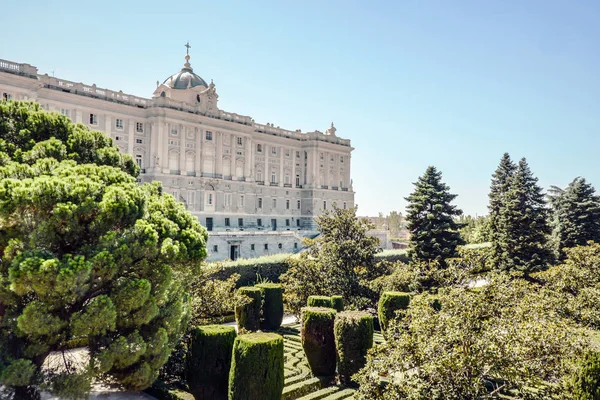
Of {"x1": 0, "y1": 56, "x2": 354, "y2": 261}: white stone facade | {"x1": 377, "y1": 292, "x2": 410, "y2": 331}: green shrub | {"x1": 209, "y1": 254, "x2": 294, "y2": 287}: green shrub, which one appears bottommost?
{"x1": 377, "y1": 292, "x2": 410, "y2": 331}: green shrub

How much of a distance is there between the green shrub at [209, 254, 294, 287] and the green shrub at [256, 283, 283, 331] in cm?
464

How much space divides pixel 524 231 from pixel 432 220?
225 inches

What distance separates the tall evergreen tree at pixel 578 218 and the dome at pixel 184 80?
38.9 meters

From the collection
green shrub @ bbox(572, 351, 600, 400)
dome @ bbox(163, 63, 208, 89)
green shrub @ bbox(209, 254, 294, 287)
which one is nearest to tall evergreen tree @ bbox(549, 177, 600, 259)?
green shrub @ bbox(209, 254, 294, 287)

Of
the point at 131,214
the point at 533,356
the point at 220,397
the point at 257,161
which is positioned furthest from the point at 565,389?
the point at 257,161

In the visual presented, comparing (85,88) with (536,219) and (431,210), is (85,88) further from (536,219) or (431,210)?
(536,219)

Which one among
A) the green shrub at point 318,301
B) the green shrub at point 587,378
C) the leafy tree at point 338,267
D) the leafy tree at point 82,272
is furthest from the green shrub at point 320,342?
the green shrub at point 587,378

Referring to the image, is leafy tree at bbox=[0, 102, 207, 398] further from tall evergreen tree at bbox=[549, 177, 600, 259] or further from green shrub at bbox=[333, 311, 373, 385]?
tall evergreen tree at bbox=[549, 177, 600, 259]

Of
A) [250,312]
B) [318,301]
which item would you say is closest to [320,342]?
[318,301]

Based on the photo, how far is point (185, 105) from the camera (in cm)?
4712

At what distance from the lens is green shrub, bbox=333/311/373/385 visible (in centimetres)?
1180

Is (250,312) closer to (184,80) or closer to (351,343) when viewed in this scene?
(351,343)

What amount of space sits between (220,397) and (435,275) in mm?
10562

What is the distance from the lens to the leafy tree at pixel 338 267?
711 inches
